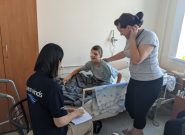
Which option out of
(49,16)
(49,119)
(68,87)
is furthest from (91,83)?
(49,119)

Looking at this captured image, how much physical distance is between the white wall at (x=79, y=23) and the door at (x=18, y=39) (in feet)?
1.48

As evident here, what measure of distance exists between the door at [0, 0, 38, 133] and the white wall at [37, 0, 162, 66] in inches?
17.8

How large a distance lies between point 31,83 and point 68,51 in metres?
1.48

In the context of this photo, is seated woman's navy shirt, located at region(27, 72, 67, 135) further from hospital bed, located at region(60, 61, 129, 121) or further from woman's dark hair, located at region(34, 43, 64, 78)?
hospital bed, located at region(60, 61, 129, 121)

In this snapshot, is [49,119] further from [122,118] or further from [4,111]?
[122,118]

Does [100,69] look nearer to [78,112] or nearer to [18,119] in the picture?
[78,112]

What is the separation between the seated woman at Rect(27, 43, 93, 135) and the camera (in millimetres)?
1217

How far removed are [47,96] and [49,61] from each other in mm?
220

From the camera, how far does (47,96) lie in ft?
3.98

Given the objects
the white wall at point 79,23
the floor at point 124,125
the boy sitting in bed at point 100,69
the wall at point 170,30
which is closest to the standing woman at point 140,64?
the boy sitting in bed at point 100,69

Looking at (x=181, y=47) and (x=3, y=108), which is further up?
(x=181, y=47)

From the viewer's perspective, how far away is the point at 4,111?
7.18 ft

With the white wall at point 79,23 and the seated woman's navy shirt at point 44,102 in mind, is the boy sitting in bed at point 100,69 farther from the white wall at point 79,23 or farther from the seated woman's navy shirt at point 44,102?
the seated woman's navy shirt at point 44,102

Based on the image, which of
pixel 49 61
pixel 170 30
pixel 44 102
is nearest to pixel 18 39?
pixel 49 61
